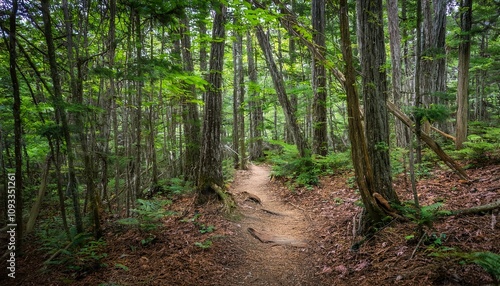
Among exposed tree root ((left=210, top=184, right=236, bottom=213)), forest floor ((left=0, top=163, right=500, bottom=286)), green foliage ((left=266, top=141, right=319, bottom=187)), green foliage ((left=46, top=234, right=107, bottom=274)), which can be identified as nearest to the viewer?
forest floor ((left=0, top=163, right=500, bottom=286))

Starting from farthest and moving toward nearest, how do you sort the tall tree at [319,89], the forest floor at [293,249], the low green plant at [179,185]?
1. the tall tree at [319,89]
2. the low green plant at [179,185]
3. the forest floor at [293,249]

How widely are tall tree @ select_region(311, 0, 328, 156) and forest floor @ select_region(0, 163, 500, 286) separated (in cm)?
404

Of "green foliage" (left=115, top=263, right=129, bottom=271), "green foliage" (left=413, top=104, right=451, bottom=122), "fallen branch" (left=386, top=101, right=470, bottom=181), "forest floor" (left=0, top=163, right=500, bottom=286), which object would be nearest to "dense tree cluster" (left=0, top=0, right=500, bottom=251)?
"green foliage" (left=413, top=104, right=451, bottom=122)

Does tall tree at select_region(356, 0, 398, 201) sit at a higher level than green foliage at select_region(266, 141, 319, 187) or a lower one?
higher

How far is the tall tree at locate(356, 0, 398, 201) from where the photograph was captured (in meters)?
4.87

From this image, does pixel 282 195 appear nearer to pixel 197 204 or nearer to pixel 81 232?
pixel 197 204

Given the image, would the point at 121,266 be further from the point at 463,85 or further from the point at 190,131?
the point at 463,85

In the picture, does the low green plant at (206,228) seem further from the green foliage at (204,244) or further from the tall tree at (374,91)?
the tall tree at (374,91)

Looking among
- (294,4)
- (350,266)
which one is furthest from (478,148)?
(294,4)

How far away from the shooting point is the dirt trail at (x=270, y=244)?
14.6ft

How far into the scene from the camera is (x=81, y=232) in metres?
5.25

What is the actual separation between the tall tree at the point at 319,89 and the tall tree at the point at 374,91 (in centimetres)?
468

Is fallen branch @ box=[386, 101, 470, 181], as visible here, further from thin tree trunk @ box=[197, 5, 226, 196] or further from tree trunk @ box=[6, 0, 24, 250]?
tree trunk @ box=[6, 0, 24, 250]

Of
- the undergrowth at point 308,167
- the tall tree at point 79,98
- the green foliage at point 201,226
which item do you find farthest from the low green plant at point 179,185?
the undergrowth at point 308,167
